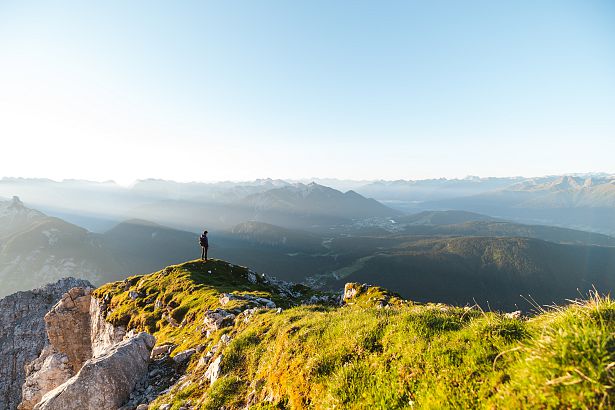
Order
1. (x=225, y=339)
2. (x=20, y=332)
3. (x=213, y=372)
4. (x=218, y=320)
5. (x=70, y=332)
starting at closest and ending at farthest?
(x=213, y=372) → (x=225, y=339) → (x=218, y=320) → (x=70, y=332) → (x=20, y=332)

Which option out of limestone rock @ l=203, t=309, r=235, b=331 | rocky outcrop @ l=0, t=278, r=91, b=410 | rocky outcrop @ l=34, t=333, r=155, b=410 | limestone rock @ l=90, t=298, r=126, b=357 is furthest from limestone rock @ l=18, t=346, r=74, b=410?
rocky outcrop @ l=0, t=278, r=91, b=410

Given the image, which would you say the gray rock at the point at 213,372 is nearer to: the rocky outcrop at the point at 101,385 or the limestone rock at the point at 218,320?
the rocky outcrop at the point at 101,385

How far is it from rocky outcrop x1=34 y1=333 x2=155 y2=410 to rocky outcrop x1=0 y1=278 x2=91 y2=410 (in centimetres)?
8677

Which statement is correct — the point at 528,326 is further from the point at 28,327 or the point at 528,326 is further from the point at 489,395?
the point at 28,327

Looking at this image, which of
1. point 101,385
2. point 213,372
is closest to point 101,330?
point 101,385

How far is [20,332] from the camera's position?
9031 centimetres

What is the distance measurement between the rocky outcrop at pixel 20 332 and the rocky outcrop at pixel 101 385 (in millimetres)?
86769

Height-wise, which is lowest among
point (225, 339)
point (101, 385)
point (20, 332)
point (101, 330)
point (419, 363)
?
point (20, 332)

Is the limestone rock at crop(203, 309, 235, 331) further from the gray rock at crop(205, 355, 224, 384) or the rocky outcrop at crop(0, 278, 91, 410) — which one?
the rocky outcrop at crop(0, 278, 91, 410)

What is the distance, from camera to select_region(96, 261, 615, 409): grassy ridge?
15.0ft

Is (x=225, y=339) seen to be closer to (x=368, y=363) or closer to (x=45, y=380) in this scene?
(x=368, y=363)

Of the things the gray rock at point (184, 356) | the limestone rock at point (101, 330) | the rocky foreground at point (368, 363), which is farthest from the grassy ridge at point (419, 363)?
the limestone rock at point (101, 330)

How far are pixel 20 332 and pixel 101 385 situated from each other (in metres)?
118

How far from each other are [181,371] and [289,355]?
30.6 feet
